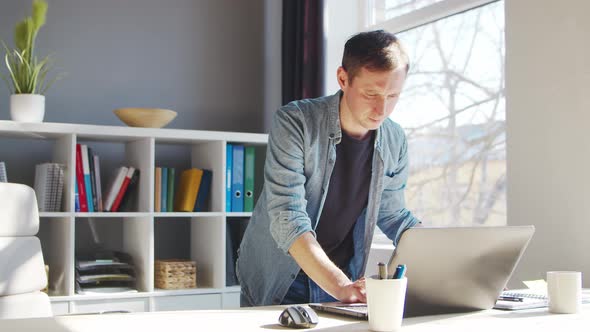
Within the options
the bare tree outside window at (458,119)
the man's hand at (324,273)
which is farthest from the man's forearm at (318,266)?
the bare tree outside window at (458,119)

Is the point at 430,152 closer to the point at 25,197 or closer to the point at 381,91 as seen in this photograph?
the point at 381,91

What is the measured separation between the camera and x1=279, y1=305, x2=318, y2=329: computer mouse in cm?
137

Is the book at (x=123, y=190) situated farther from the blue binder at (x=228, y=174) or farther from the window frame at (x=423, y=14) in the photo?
the window frame at (x=423, y=14)

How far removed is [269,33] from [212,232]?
1.24 metres

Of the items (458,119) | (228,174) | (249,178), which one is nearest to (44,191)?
(228,174)

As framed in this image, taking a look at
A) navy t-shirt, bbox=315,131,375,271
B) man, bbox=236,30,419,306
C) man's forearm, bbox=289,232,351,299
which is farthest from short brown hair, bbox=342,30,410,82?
man's forearm, bbox=289,232,351,299

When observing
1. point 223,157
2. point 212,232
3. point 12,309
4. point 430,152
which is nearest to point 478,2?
point 430,152

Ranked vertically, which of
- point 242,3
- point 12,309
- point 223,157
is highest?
point 242,3

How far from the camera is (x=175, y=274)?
3424mm

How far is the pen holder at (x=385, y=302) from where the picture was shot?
1335 mm

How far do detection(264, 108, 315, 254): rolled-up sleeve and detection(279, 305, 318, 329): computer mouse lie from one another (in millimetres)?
418

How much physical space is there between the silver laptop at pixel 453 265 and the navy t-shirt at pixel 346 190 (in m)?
0.49

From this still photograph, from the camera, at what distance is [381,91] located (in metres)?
1.88

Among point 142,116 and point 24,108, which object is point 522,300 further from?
point 24,108
